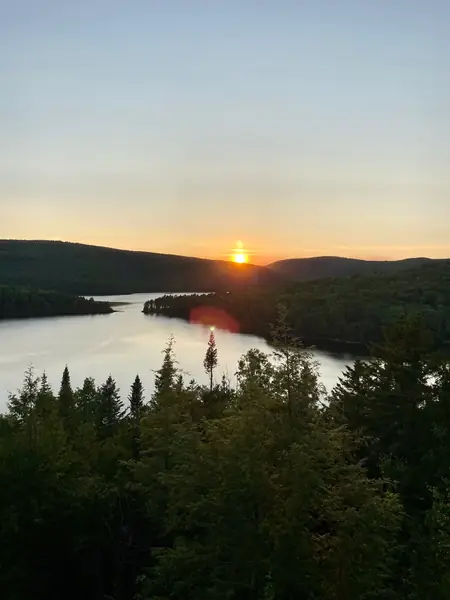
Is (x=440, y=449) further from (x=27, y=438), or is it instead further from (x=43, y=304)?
(x=43, y=304)

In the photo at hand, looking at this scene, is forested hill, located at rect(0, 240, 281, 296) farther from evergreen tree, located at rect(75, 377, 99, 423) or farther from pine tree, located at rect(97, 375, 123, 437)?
evergreen tree, located at rect(75, 377, 99, 423)

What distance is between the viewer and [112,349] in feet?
243

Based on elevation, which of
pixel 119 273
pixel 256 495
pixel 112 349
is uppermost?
pixel 119 273

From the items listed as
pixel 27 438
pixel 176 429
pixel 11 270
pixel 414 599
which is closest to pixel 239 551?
pixel 414 599

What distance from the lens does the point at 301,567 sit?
340 inches

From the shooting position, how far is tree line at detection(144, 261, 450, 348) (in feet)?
268

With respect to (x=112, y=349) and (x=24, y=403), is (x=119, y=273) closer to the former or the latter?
(x=112, y=349)

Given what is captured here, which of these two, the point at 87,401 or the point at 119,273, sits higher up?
the point at 119,273

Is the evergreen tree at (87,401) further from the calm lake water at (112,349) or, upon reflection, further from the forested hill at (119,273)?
the forested hill at (119,273)

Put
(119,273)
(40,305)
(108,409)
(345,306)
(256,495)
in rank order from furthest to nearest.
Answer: (119,273) → (40,305) → (345,306) → (108,409) → (256,495)

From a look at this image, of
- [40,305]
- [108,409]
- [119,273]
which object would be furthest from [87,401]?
[119,273]

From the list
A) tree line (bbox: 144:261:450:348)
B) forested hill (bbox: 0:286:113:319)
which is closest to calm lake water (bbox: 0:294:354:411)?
forested hill (bbox: 0:286:113:319)

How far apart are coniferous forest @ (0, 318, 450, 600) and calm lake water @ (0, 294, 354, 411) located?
1120 inches

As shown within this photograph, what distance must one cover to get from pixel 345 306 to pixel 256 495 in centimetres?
8429
